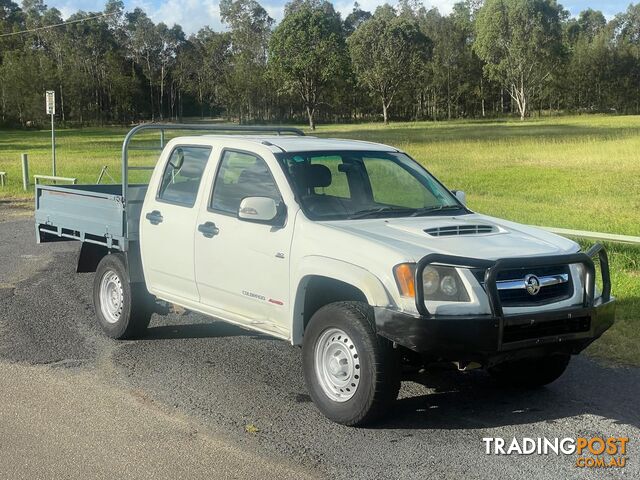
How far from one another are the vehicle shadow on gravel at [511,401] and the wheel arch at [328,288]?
0.83 metres

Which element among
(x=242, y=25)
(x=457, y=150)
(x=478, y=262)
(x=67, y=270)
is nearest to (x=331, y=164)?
(x=478, y=262)

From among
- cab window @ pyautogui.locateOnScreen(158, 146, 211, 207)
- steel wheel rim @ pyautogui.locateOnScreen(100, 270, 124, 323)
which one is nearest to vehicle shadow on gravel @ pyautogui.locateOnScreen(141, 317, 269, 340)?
steel wheel rim @ pyautogui.locateOnScreen(100, 270, 124, 323)

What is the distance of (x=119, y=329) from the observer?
7.18m

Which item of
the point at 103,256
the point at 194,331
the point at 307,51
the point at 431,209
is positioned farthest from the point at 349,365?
the point at 307,51

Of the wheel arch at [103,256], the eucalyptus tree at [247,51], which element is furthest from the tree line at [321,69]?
the wheel arch at [103,256]

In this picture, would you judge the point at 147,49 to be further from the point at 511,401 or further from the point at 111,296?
the point at 511,401

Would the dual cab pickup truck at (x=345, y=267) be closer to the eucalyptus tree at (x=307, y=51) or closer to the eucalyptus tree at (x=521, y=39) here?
the eucalyptus tree at (x=307, y=51)

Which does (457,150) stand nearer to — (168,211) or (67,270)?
(67,270)

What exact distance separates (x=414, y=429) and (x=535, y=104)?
110 metres

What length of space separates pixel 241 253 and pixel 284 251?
455 mm

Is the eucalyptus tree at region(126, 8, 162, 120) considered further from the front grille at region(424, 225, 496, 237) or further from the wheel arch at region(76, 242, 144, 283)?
the front grille at region(424, 225, 496, 237)

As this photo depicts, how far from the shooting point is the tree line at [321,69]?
8581cm

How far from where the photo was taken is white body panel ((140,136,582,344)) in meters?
4.89

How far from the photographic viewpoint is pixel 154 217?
670 cm
